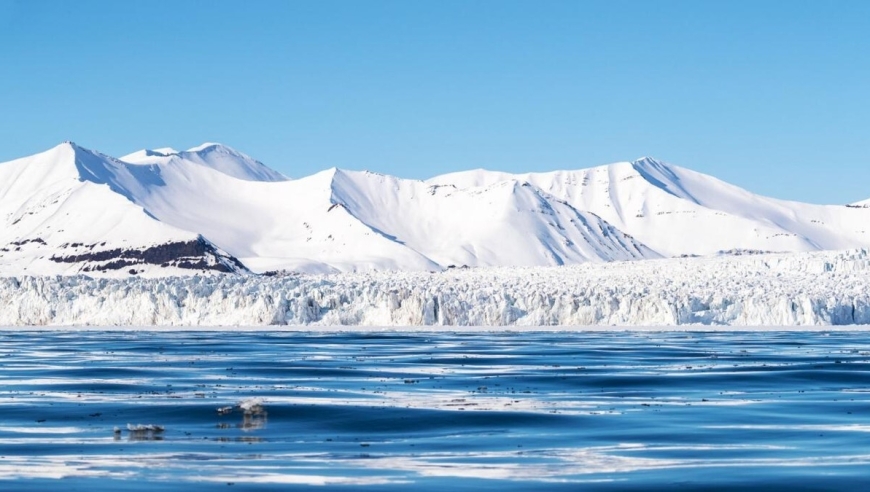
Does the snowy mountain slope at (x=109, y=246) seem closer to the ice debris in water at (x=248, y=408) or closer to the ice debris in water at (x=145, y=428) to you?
the ice debris in water at (x=248, y=408)

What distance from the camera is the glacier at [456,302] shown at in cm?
5856

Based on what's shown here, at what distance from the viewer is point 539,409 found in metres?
21.2

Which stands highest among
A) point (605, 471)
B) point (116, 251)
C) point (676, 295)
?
point (116, 251)

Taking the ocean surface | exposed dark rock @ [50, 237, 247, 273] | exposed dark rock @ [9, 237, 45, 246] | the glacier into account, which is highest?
exposed dark rock @ [9, 237, 45, 246]

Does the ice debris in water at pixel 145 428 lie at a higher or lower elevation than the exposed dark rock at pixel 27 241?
lower

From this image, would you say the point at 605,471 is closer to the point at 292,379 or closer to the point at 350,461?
the point at 350,461

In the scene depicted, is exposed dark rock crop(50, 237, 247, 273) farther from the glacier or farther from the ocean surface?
the ocean surface

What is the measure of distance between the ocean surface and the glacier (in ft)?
70.0

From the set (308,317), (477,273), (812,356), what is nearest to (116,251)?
(477,273)

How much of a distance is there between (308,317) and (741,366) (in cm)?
3148

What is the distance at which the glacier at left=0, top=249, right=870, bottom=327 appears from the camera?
58.6m

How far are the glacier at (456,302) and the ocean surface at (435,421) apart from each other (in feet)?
70.0

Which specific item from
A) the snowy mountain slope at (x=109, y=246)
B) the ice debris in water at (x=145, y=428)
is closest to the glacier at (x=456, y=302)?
the ice debris in water at (x=145, y=428)

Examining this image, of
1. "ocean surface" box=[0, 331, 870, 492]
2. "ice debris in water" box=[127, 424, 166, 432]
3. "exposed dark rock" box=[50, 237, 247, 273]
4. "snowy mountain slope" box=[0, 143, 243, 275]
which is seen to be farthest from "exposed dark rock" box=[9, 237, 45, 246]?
"ice debris in water" box=[127, 424, 166, 432]
